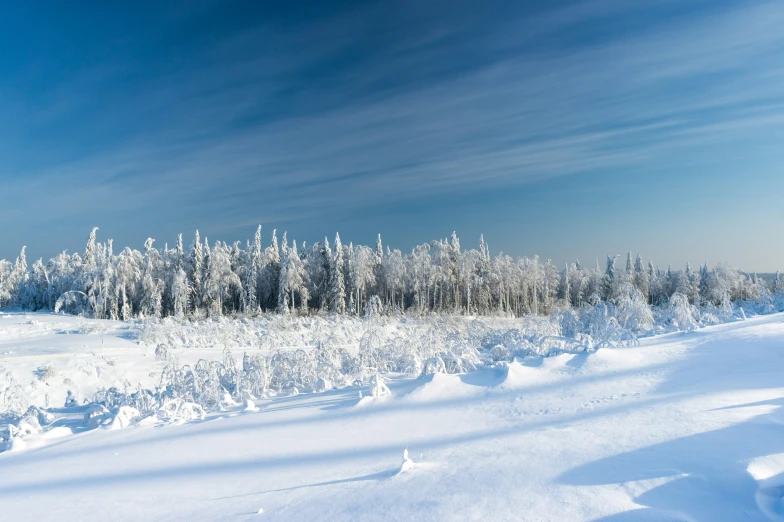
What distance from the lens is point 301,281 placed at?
143 ft

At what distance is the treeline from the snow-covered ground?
3035 cm

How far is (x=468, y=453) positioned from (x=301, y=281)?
40.3 meters

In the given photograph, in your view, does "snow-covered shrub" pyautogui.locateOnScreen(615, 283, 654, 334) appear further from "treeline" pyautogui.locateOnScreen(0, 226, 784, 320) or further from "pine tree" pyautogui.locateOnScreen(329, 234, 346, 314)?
"pine tree" pyautogui.locateOnScreen(329, 234, 346, 314)

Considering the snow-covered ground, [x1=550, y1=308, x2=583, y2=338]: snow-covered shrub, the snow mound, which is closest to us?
the snow-covered ground

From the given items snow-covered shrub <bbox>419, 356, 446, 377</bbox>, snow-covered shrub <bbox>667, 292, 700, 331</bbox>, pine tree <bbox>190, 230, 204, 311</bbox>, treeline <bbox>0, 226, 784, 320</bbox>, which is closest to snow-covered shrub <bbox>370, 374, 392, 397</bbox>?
snow-covered shrub <bbox>419, 356, 446, 377</bbox>

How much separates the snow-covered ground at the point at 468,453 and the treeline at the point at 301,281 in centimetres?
3035

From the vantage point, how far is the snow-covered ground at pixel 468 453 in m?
3.44

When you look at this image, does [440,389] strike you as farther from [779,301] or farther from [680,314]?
[779,301]

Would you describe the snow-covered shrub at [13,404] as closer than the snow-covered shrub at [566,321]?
Yes

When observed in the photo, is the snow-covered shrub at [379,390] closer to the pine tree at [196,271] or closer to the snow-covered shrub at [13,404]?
the snow-covered shrub at [13,404]

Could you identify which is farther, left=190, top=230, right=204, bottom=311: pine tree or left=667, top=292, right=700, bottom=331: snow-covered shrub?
left=190, top=230, right=204, bottom=311: pine tree

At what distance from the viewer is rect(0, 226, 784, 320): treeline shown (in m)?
39.0

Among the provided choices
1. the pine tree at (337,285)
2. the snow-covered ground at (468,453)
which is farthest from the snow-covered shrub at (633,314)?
the pine tree at (337,285)

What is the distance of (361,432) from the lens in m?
5.61
